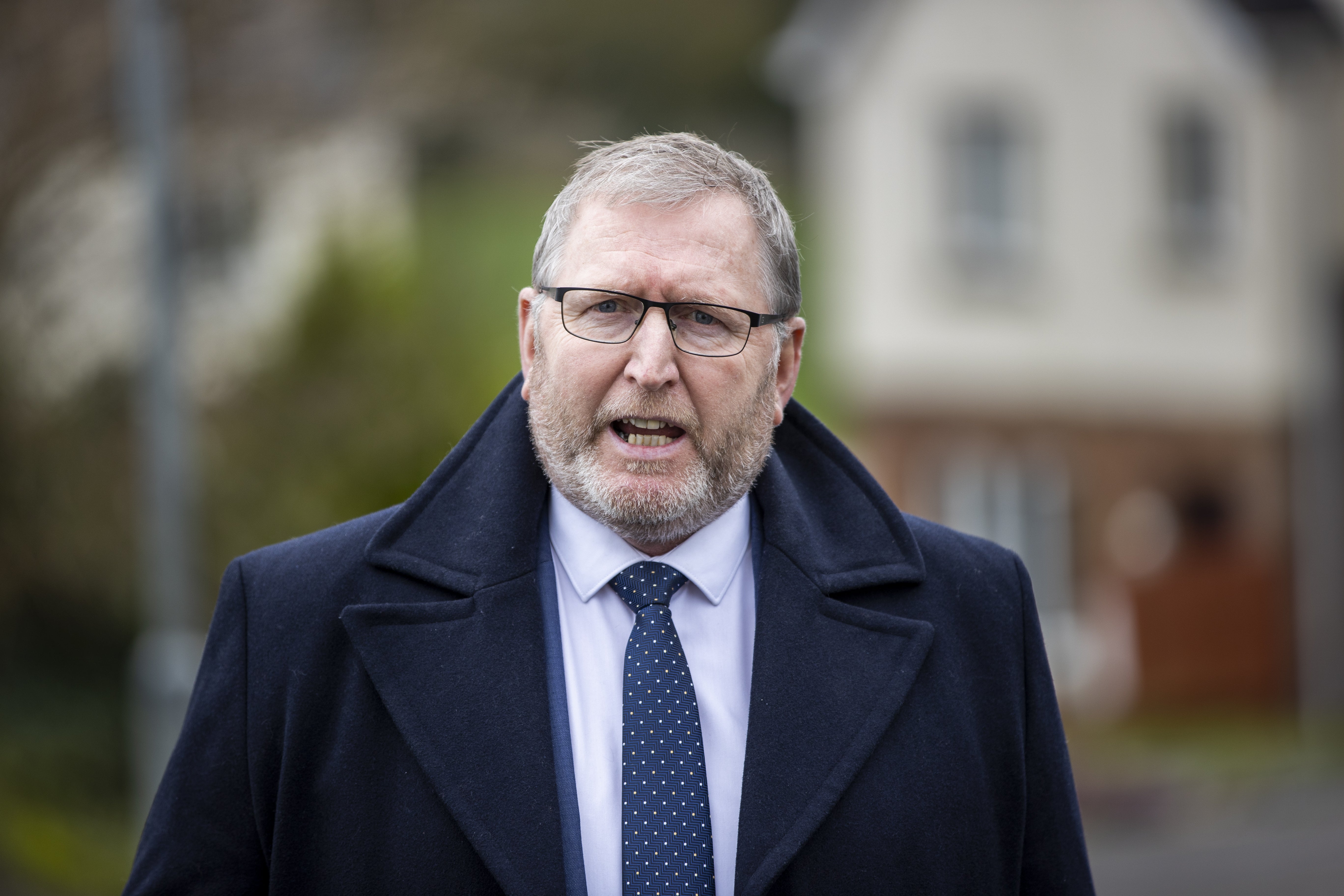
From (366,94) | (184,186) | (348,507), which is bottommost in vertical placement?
(348,507)

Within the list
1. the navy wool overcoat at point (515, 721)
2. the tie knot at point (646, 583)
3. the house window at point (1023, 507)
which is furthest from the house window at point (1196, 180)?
the tie knot at point (646, 583)

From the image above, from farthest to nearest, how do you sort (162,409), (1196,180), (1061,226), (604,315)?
(1196,180), (1061,226), (162,409), (604,315)

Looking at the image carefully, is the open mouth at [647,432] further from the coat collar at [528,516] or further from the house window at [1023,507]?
the house window at [1023,507]

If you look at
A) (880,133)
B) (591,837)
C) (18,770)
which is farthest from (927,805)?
(880,133)

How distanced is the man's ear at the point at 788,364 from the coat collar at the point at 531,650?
0.14 meters

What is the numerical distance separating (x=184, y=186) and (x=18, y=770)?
4.19m

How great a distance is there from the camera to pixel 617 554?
8.48 ft

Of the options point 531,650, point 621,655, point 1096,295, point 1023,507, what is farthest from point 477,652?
point 1096,295

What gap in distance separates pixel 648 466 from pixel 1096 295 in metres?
14.3

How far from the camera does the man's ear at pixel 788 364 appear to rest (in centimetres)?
270

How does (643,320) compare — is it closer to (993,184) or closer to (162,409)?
(162,409)

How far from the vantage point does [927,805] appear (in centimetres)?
246

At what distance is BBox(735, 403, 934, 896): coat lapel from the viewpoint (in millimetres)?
2379

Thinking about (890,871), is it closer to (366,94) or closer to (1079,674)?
(366,94)
